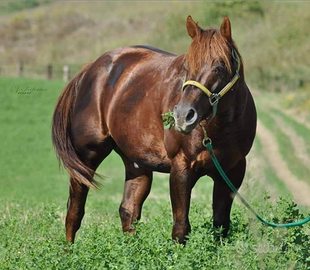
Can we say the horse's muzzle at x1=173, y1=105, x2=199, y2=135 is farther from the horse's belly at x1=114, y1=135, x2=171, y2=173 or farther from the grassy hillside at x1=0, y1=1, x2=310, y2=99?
the grassy hillside at x1=0, y1=1, x2=310, y2=99

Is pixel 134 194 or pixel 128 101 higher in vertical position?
pixel 128 101

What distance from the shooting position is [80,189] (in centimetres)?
698

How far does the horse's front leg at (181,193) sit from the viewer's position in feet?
17.7

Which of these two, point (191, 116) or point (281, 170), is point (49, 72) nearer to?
point (281, 170)

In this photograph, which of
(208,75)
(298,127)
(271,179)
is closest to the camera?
(208,75)

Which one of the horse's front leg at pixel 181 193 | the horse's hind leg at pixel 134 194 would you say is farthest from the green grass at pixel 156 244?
the horse's hind leg at pixel 134 194

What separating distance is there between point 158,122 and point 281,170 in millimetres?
12216

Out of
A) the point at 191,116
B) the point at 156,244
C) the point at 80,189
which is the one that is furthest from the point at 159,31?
the point at 191,116

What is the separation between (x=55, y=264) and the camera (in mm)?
4898

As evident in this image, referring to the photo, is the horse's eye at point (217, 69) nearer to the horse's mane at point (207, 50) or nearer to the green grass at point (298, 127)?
the horse's mane at point (207, 50)

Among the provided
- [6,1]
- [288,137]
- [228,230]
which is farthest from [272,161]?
[6,1]

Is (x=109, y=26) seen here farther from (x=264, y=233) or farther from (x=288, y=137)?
(x=264, y=233)

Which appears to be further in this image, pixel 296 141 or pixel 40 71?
pixel 40 71

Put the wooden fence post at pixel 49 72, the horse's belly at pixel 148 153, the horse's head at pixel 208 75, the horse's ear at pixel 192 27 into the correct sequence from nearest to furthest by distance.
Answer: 1. the horse's head at pixel 208 75
2. the horse's ear at pixel 192 27
3. the horse's belly at pixel 148 153
4. the wooden fence post at pixel 49 72
